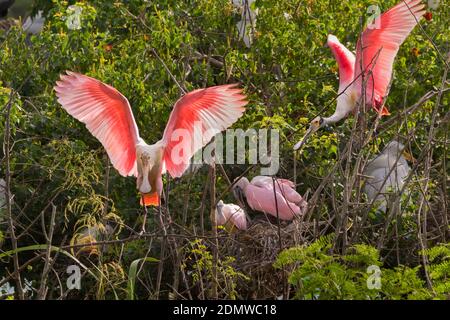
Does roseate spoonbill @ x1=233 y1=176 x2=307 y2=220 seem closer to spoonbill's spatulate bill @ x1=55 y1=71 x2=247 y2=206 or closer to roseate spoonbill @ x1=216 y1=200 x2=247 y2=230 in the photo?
roseate spoonbill @ x1=216 y1=200 x2=247 y2=230

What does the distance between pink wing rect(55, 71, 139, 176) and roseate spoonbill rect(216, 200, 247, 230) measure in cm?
43

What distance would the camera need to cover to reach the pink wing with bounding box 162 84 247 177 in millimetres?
5004

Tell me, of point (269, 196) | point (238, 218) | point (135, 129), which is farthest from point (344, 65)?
point (135, 129)

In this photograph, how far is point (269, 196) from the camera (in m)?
5.59

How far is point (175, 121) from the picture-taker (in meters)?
5.03

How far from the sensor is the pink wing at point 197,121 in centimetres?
500

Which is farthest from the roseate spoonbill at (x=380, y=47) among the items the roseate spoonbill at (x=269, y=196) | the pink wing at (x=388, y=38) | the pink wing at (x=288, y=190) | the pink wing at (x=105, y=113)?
the pink wing at (x=105, y=113)

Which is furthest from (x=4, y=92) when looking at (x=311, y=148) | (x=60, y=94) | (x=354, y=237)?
(x=354, y=237)

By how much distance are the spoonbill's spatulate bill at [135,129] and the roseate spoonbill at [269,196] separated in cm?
26

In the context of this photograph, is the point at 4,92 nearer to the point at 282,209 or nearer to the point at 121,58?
the point at 121,58
